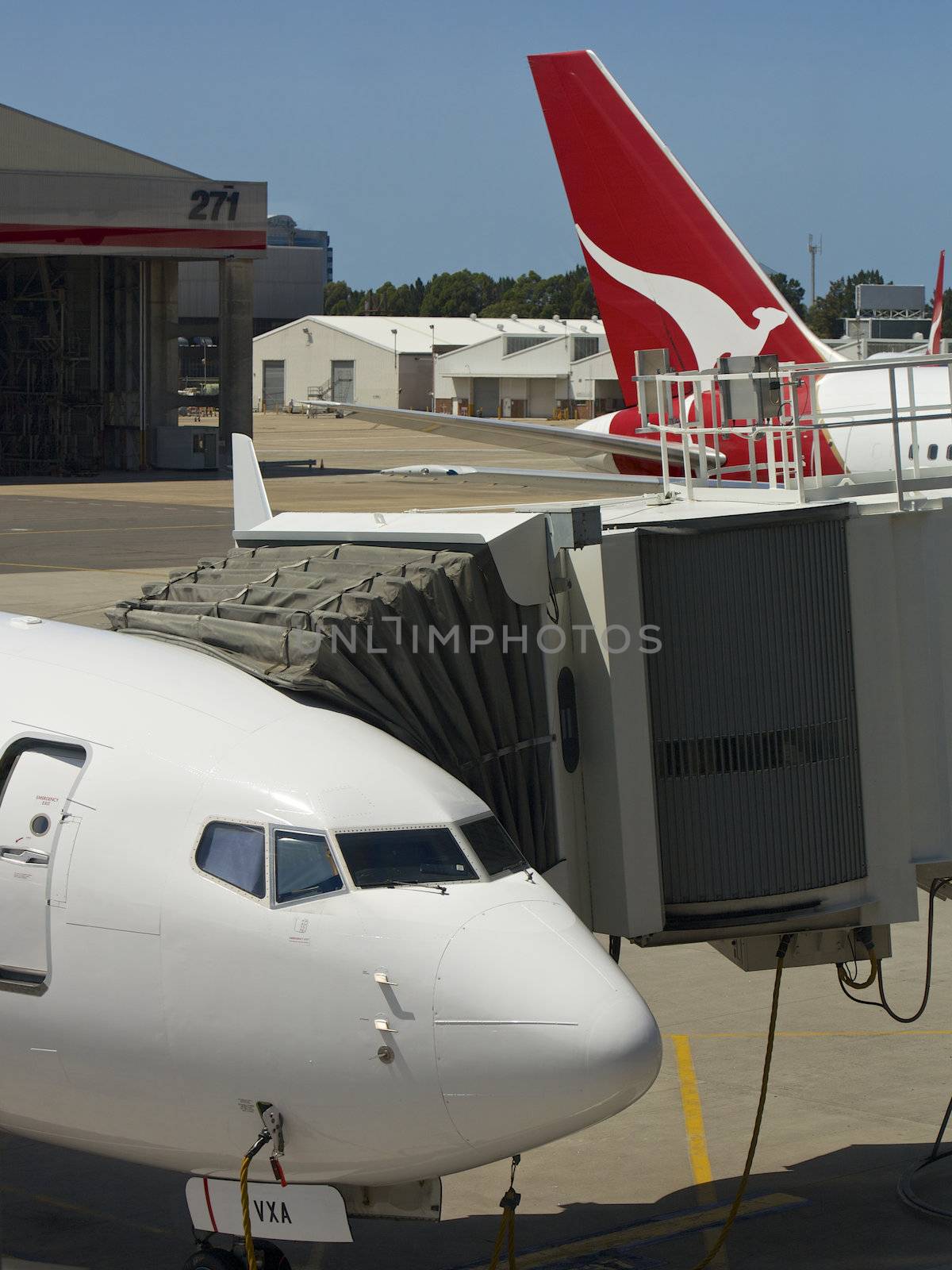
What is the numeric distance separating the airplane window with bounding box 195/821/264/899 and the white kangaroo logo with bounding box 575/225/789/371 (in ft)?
99.8

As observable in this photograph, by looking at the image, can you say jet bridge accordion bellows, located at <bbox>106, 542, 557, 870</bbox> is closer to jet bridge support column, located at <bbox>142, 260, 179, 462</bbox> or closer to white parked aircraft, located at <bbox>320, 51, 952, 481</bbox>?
white parked aircraft, located at <bbox>320, 51, 952, 481</bbox>

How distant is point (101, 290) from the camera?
90.3 meters

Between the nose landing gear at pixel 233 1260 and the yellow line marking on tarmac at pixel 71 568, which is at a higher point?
the yellow line marking on tarmac at pixel 71 568

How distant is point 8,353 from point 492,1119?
285ft

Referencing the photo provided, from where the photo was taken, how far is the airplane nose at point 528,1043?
29.0 ft

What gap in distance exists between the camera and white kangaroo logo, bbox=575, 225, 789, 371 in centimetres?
3822

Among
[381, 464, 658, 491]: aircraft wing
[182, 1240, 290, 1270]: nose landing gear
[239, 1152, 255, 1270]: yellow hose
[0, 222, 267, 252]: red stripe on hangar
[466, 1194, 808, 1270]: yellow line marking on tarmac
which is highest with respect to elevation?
[0, 222, 267, 252]: red stripe on hangar

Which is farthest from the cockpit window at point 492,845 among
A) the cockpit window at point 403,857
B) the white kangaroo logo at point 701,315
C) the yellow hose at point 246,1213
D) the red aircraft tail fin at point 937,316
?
the white kangaroo logo at point 701,315

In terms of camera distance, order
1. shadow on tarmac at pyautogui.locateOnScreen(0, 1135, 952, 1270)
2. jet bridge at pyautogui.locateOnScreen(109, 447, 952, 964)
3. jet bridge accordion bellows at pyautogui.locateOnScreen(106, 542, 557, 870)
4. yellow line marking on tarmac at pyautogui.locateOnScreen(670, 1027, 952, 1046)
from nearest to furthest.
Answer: jet bridge accordion bellows at pyautogui.locateOnScreen(106, 542, 557, 870) < jet bridge at pyautogui.locateOnScreen(109, 447, 952, 964) < shadow on tarmac at pyautogui.locateOnScreen(0, 1135, 952, 1270) < yellow line marking on tarmac at pyautogui.locateOnScreen(670, 1027, 952, 1046)

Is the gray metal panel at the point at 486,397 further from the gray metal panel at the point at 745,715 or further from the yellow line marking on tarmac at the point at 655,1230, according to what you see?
the gray metal panel at the point at 745,715

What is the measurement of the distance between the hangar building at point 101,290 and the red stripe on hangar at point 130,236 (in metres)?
0.07

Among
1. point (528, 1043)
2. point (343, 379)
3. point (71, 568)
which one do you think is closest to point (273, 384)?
point (343, 379)

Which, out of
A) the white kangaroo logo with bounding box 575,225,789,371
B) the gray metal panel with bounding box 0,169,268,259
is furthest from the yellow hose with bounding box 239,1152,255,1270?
the gray metal panel with bounding box 0,169,268,259

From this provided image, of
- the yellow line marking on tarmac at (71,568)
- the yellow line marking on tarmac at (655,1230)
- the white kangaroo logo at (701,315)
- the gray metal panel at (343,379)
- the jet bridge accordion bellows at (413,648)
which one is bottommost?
the yellow line marking on tarmac at (655,1230)
